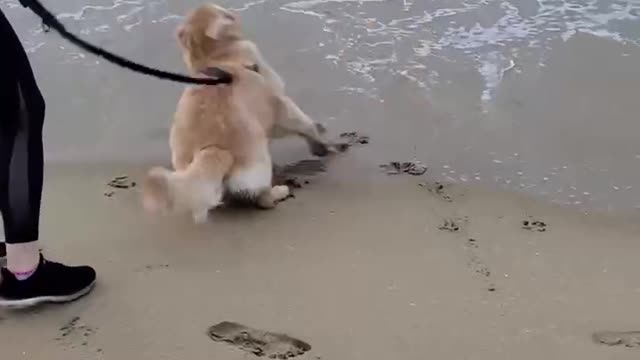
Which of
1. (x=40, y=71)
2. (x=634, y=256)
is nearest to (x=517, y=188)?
(x=634, y=256)

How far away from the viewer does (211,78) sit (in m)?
3.26

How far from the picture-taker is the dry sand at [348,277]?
242 cm

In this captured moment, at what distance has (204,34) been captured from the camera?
349cm

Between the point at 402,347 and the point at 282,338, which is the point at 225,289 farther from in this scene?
the point at 402,347

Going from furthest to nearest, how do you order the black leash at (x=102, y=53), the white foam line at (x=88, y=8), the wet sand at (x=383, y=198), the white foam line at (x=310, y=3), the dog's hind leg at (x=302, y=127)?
the white foam line at (x=310, y=3) → the white foam line at (x=88, y=8) → the dog's hind leg at (x=302, y=127) → the wet sand at (x=383, y=198) → the black leash at (x=102, y=53)

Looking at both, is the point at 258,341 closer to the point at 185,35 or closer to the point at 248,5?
the point at 185,35

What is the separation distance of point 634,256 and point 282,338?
1.26 m

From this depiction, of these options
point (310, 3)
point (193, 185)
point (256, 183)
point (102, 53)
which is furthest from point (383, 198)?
point (310, 3)

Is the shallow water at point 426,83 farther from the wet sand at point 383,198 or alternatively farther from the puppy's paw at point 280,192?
the puppy's paw at point 280,192

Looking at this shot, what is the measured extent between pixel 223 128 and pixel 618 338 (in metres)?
1.52

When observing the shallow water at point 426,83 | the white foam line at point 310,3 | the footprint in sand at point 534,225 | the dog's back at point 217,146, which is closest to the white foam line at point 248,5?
the shallow water at point 426,83

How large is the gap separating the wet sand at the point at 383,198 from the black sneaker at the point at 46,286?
40 mm

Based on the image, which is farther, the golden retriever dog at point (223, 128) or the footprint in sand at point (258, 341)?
the golden retriever dog at point (223, 128)

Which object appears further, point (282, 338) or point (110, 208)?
point (110, 208)
